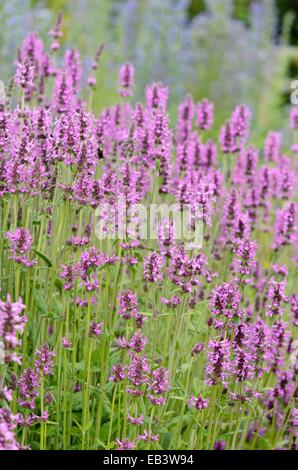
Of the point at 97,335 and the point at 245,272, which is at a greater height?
the point at 245,272

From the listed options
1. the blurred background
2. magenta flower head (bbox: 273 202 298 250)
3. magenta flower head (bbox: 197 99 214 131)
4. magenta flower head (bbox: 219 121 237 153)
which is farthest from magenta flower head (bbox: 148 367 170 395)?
the blurred background

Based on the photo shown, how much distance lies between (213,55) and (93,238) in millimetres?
8241

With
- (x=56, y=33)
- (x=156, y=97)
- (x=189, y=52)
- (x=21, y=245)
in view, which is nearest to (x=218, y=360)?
(x=21, y=245)

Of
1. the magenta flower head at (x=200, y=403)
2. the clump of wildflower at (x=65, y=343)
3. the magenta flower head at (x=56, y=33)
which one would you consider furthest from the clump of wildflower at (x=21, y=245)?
the magenta flower head at (x=56, y=33)

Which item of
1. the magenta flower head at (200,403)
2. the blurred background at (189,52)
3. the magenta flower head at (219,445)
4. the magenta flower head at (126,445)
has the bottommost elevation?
the magenta flower head at (219,445)

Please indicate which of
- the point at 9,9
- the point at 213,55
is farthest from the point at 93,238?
the point at 213,55

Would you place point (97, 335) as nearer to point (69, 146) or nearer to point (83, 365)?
point (83, 365)

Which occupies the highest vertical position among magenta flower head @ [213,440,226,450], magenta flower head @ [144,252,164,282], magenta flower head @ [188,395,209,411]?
magenta flower head @ [144,252,164,282]

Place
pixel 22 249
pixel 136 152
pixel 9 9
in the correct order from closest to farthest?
pixel 22 249 < pixel 136 152 < pixel 9 9

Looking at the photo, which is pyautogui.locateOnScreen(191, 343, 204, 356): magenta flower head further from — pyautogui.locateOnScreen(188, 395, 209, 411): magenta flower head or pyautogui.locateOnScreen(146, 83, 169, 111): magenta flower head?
pyautogui.locateOnScreen(146, 83, 169, 111): magenta flower head

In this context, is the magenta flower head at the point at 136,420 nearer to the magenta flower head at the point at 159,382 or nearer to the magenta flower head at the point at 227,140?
the magenta flower head at the point at 159,382

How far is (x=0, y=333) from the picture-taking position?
6.73 ft

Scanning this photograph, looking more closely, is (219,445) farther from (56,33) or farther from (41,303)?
(56,33)
